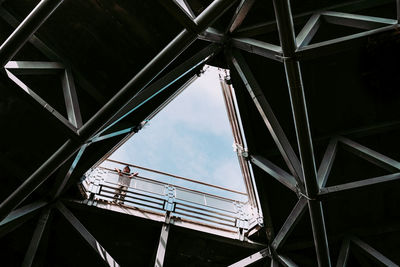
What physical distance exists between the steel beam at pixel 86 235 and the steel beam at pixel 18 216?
0.62m

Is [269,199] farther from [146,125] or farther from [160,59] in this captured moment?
[160,59]

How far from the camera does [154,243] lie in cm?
1250

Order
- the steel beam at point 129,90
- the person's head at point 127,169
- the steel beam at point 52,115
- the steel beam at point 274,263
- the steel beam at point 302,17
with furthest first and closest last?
the person's head at point 127,169 → the steel beam at point 274,263 → the steel beam at point 302,17 → the steel beam at point 52,115 → the steel beam at point 129,90

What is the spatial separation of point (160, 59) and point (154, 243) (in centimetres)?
711

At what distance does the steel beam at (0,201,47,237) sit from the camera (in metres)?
9.96

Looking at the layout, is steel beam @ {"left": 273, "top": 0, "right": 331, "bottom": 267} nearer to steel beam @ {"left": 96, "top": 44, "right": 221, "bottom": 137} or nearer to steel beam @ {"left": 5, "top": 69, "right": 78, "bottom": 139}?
steel beam @ {"left": 96, "top": 44, "right": 221, "bottom": 137}

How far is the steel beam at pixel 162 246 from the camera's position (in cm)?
1127

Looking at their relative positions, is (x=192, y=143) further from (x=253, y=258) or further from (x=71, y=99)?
(x=71, y=99)

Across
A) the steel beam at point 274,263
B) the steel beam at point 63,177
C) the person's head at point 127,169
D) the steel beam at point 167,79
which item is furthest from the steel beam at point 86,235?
the steel beam at point 274,263

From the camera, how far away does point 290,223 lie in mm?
11195

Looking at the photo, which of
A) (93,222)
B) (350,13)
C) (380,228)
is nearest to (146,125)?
(93,222)

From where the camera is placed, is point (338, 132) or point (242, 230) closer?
point (338, 132)

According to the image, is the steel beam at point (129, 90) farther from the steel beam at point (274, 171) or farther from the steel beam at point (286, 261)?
the steel beam at point (286, 261)

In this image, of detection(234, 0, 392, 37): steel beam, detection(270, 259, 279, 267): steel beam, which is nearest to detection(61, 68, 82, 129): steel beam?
detection(234, 0, 392, 37): steel beam
